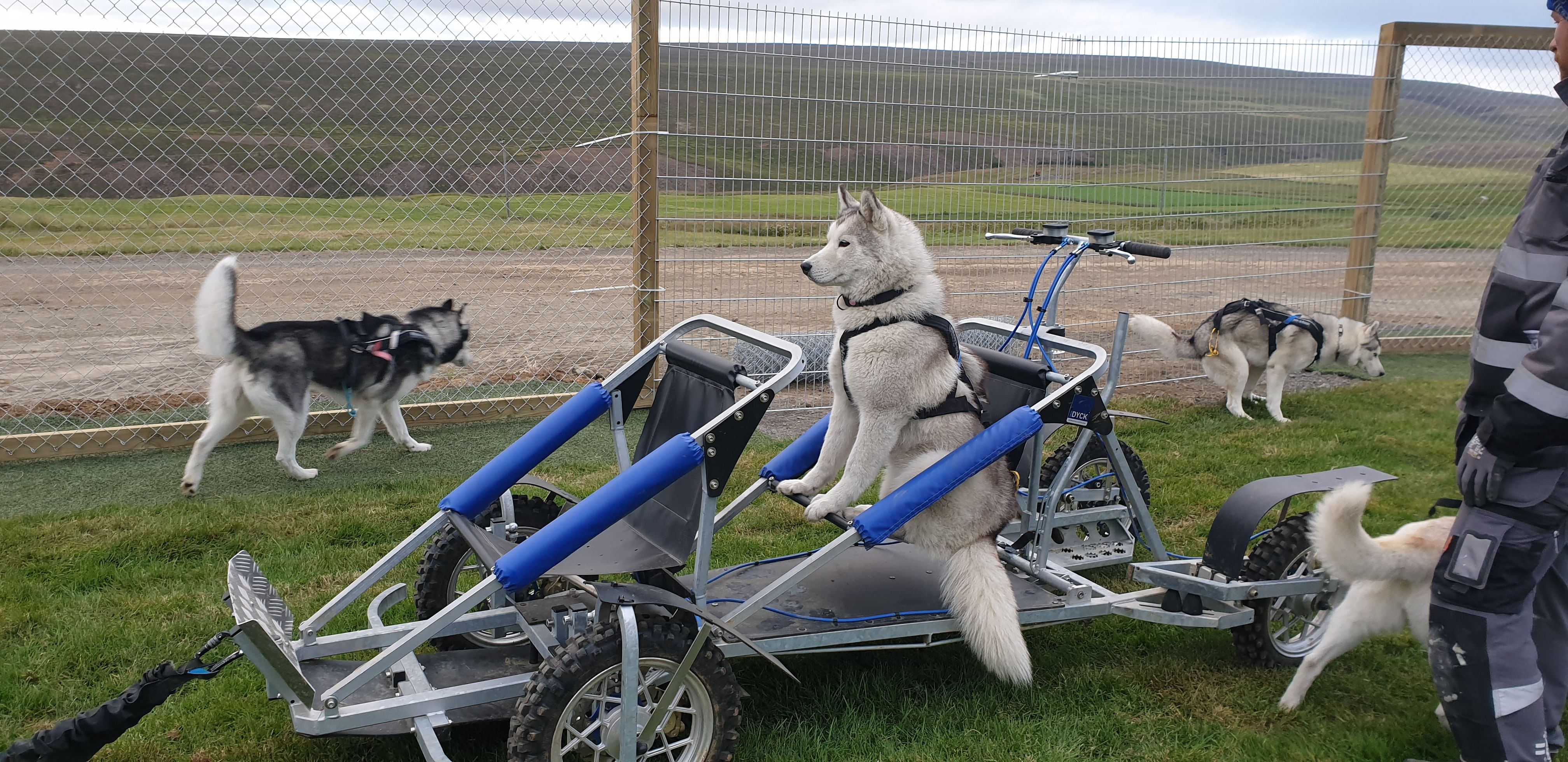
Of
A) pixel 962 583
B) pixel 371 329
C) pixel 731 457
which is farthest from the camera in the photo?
pixel 371 329

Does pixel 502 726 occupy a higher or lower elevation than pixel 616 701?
lower

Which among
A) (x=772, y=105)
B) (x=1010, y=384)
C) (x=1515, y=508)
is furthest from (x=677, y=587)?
(x=772, y=105)

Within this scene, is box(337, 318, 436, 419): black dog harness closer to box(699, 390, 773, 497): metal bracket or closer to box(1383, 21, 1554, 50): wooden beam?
box(699, 390, 773, 497): metal bracket

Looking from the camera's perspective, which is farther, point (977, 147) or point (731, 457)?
point (977, 147)

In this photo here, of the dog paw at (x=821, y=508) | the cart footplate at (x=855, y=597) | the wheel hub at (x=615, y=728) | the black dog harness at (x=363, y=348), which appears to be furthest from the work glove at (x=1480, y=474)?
the black dog harness at (x=363, y=348)

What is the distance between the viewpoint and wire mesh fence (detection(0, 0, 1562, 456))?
682 centimetres

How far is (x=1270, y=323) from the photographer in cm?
744

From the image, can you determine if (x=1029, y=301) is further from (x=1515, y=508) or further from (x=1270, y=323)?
(x=1270, y=323)

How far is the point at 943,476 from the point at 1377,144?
26.0ft

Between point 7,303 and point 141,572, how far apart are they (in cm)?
758

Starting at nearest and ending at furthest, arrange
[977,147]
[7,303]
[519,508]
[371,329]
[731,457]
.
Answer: [731,457] < [519,508] < [371,329] < [977,147] < [7,303]

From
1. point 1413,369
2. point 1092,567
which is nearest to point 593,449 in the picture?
point 1092,567

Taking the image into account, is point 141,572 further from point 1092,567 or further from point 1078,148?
point 1078,148

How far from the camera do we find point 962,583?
3.17 meters
